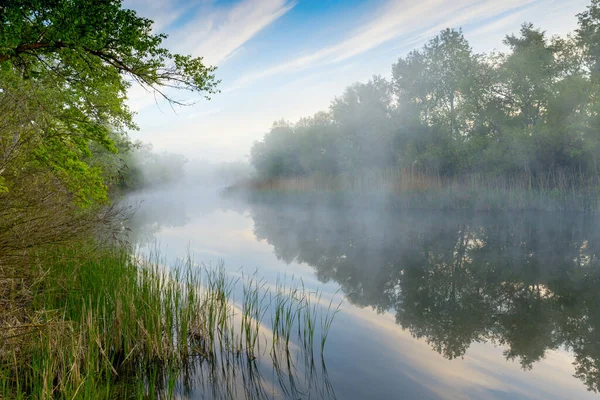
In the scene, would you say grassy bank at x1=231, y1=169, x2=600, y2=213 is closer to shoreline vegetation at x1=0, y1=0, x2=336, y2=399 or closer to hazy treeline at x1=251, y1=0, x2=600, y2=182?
hazy treeline at x1=251, y1=0, x2=600, y2=182

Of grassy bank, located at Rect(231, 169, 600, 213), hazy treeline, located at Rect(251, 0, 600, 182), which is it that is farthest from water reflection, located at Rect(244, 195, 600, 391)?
hazy treeline, located at Rect(251, 0, 600, 182)

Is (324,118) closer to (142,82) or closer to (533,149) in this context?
(533,149)

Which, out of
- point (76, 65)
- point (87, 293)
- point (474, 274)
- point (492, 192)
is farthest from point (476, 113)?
point (87, 293)

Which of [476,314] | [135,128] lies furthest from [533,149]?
[135,128]

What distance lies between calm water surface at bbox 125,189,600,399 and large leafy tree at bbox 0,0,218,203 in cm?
473

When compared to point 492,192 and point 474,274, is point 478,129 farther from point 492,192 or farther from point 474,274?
point 474,274

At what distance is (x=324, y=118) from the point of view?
54000 mm

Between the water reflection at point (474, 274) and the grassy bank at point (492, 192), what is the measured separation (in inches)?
61.8

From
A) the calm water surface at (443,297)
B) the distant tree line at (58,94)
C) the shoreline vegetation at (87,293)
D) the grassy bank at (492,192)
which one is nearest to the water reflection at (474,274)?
the calm water surface at (443,297)

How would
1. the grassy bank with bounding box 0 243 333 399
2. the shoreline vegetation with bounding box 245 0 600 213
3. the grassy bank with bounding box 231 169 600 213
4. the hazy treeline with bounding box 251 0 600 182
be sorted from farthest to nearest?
the hazy treeline with bounding box 251 0 600 182 → the shoreline vegetation with bounding box 245 0 600 213 → the grassy bank with bounding box 231 169 600 213 → the grassy bank with bounding box 0 243 333 399

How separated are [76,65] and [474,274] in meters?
10.5

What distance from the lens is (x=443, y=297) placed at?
27.1 feet

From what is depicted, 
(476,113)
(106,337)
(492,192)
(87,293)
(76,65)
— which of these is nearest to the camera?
(106,337)

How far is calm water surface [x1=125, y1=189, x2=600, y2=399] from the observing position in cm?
476
